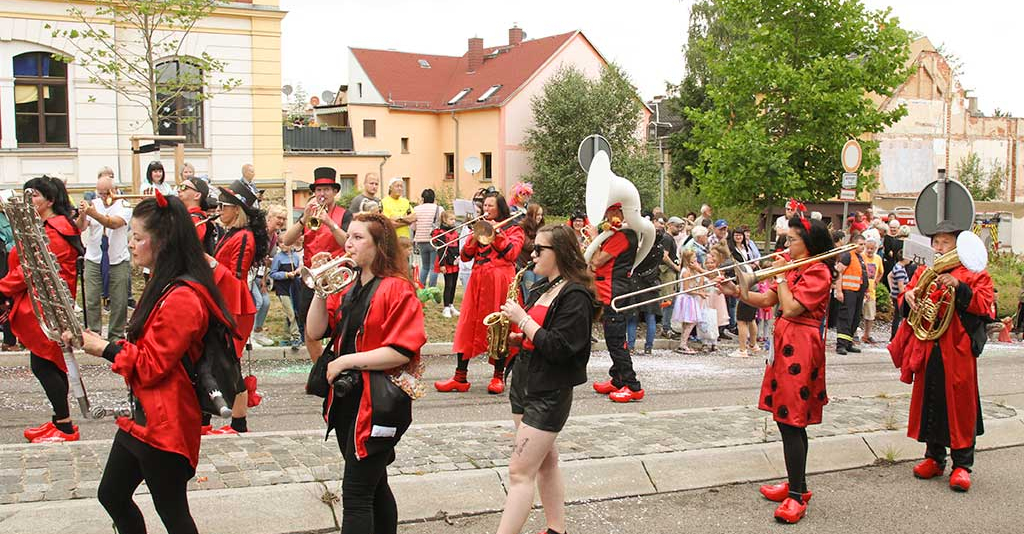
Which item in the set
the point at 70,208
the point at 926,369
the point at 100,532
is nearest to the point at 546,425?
the point at 100,532

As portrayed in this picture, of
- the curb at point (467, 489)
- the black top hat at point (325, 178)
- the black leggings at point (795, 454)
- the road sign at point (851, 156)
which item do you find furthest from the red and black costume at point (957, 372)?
the road sign at point (851, 156)

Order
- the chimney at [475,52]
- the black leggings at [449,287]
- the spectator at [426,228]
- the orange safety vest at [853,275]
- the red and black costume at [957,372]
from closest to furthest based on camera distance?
the red and black costume at [957,372] < the black leggings at [449,287] < the orange safety vest at [853,275] < the spectator at [426,228] < the chimney at [475,52]

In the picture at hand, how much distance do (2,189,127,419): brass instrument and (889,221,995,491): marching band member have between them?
521 cm

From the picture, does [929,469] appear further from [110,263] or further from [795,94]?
[795,94]

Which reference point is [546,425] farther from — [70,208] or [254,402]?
[70,208]

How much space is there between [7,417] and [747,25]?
2037 cm

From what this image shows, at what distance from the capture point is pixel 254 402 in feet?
25.6

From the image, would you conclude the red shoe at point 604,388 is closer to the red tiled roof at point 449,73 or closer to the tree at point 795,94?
the tree at point 795,94

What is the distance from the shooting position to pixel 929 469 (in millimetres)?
6953

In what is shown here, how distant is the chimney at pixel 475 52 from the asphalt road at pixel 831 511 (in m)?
46.2

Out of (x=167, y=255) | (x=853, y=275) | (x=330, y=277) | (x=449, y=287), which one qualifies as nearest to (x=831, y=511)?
(x=330, y=277)

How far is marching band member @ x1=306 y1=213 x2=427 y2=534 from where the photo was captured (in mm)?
4297

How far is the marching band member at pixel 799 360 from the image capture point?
19.5 ft

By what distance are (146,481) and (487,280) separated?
5270 millimetres
